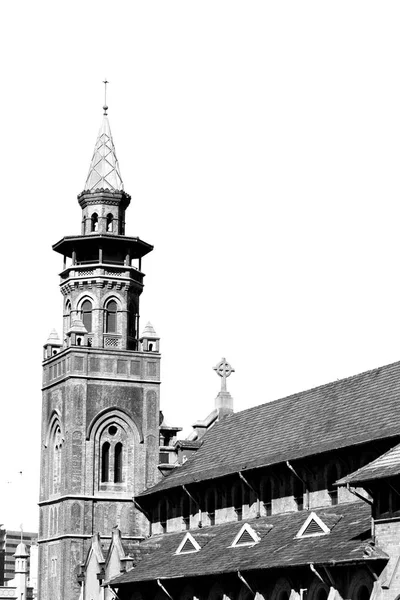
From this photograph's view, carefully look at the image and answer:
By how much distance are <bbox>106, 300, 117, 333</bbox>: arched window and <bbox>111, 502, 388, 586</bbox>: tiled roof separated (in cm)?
1273

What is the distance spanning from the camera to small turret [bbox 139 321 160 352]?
72.2 m

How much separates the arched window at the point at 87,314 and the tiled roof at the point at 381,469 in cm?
3158

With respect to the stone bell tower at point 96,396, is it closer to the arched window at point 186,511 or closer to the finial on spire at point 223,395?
the finial on spire at point 223,395

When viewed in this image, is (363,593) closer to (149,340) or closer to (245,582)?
(245,582)

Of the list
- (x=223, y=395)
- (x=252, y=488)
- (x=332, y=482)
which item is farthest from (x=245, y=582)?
(x=223, y=395)

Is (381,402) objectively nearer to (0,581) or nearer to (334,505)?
(334,505)

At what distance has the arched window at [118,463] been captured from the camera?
70.5 metres

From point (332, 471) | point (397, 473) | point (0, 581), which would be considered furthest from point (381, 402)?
point (0, 581)

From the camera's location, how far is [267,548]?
50688mm

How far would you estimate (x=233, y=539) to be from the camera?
54.9m

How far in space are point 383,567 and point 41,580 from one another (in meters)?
34.0

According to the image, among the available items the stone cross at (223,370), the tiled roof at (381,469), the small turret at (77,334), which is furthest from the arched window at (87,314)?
the tiled roof at (381,469)

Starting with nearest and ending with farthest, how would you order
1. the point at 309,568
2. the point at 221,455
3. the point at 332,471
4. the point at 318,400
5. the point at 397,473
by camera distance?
the point at 397,473 → the point at 309,568 → the point at 332,471 → the point at 318,400 → the point at 221,455

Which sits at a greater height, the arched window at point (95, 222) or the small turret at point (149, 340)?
the arched window at point (95, 222)
